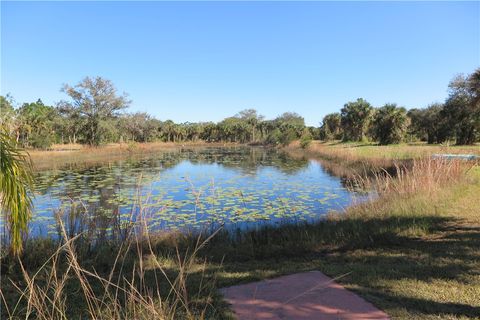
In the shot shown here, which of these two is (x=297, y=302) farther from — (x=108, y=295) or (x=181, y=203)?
(x=181, y=203)

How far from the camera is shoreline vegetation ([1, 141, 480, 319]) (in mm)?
2821

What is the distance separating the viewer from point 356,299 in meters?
3.20

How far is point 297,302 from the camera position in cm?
317

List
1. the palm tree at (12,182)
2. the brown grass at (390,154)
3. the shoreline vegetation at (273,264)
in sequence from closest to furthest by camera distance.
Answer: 1. the palm tree at (12,182)
2. the shoreline vegetation at (273,264)
3. the brown grass at (390,154)

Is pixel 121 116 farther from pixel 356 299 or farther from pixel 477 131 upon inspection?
pixel 356 299

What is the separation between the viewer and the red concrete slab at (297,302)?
9.54ft

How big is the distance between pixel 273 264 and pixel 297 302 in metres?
1.58

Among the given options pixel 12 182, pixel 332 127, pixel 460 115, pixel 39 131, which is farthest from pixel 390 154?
pixel 39 131

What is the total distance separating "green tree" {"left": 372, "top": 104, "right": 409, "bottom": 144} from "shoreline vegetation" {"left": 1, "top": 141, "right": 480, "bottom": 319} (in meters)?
29.6

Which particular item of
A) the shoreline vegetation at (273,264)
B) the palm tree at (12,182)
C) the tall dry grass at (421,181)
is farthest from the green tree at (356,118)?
the palm tree at (12,182)

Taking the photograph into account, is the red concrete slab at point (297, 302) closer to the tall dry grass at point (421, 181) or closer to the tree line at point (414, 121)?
the tall dry grass at point (421, 181)

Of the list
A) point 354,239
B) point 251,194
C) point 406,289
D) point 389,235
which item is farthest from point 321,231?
point 251,194

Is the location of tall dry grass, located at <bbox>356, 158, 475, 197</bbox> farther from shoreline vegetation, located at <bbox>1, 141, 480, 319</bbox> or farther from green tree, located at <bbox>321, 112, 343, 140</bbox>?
green tree, located at <bbox>321, 112, 343, 140</bbox>

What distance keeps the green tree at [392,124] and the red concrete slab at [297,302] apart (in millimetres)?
36001
